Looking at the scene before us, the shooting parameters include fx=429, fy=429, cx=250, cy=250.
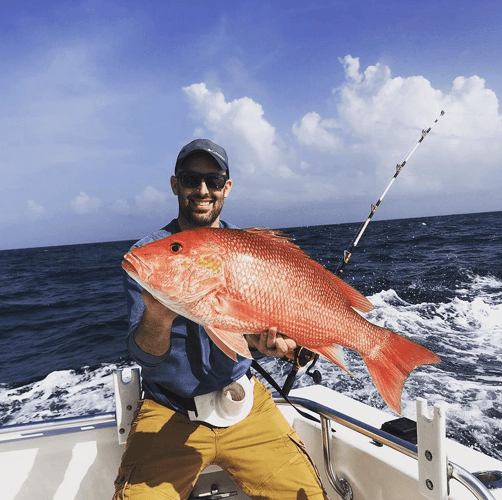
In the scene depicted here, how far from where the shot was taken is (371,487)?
2662 mm

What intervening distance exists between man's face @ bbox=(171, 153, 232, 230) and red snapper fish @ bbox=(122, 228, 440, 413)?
0.88 meters

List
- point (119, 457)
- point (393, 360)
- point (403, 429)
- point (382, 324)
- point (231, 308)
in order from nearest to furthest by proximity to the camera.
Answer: point (231, 308), point (393, 360), point (403, 429), point (119, 457), point (382, 324)

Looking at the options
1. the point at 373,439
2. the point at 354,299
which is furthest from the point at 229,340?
the point at 373,439

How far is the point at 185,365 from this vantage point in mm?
2699

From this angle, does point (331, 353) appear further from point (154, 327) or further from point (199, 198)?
point (199, 198)

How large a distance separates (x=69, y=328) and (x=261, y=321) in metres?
11.3

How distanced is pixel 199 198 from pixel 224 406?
140 cm

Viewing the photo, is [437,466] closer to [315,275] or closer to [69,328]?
[315,275]

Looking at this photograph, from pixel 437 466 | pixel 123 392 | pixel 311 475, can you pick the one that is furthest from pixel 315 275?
pixel 123 392

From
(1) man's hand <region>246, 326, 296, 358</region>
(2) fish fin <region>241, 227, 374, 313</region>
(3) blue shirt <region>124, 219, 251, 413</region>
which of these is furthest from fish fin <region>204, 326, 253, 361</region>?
(3) blue shirt <region>124, 219, 251, 413</region>

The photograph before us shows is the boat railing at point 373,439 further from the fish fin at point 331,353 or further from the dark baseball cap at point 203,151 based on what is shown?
the dark baseball cap at point 203,151

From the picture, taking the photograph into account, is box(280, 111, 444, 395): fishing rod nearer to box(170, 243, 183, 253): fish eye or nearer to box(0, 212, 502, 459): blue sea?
box(170, 243, 183, 253): fish eye

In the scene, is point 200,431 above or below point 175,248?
below

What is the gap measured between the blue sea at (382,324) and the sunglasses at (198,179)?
147 inches
